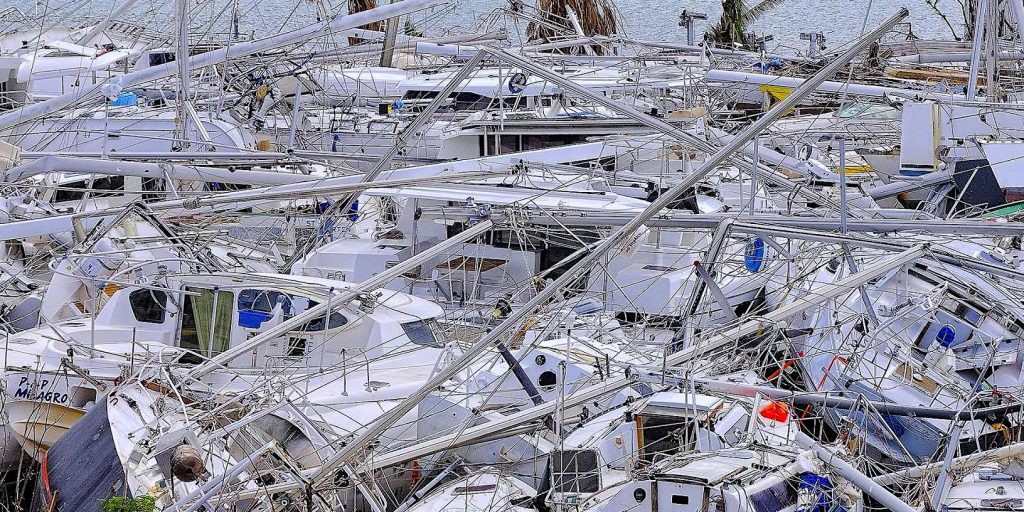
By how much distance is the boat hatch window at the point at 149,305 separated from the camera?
13.9m

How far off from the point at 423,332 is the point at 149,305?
99.8 inches

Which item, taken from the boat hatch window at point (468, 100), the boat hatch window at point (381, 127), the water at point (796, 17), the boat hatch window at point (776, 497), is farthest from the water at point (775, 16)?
the boat hatch window at point (776, 497)

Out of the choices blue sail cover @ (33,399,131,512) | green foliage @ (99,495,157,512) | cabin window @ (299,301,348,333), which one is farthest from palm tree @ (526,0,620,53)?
green foliage @ (99,495,157,512)

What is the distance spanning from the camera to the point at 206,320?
13.9m

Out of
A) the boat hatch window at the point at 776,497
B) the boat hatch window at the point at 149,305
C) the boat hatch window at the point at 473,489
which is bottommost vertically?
the boat hatch window at the point at 473,489

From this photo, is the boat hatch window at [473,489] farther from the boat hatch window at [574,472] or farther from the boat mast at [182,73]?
the boat mast at [182,73]

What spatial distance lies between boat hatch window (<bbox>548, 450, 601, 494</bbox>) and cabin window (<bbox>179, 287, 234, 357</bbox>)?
4555 mm

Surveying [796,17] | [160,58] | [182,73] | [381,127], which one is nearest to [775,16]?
[796,17]

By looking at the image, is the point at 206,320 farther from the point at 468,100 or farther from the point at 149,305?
the point at 468,100

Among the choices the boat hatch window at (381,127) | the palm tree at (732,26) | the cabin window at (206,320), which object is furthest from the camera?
the palm tree at (732,26)

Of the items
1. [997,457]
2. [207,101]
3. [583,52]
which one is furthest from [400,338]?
[583,52]

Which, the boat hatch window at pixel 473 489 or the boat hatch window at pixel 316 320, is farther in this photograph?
the boat hatch window at pixel 316 320

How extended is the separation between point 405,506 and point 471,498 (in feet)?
1.72

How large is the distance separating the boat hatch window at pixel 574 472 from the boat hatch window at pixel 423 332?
364 cm
